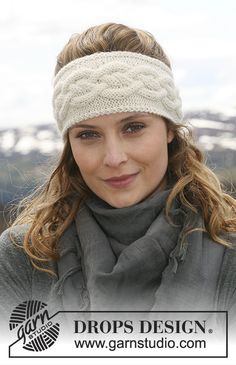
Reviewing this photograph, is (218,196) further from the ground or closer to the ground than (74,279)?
further from the ground

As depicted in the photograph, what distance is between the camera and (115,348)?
229cm

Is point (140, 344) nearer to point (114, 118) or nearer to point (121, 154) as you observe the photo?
point (121, 154)

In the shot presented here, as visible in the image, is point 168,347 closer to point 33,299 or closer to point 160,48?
point 33,299

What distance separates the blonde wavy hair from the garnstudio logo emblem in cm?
15

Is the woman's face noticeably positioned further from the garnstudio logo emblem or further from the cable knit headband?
the garnstudio logo emblem

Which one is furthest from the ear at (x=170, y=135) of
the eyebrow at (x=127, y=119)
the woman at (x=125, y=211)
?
the eyebrow at (x=127, y=119)

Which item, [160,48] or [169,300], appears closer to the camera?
[169,300]

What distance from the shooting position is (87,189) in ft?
8.38

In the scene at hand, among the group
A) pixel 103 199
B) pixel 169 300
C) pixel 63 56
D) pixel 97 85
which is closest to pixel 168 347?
pixel 169 300

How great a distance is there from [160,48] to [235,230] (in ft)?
2.30

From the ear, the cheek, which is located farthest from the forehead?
the ear

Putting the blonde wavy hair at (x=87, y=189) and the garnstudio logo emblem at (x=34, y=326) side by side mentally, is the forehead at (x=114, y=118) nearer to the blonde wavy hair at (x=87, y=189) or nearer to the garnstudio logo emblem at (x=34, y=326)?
the blonde wavy hair at (x=87, y=189)

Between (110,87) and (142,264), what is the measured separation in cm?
60

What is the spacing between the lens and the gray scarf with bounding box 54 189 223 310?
2.29m
